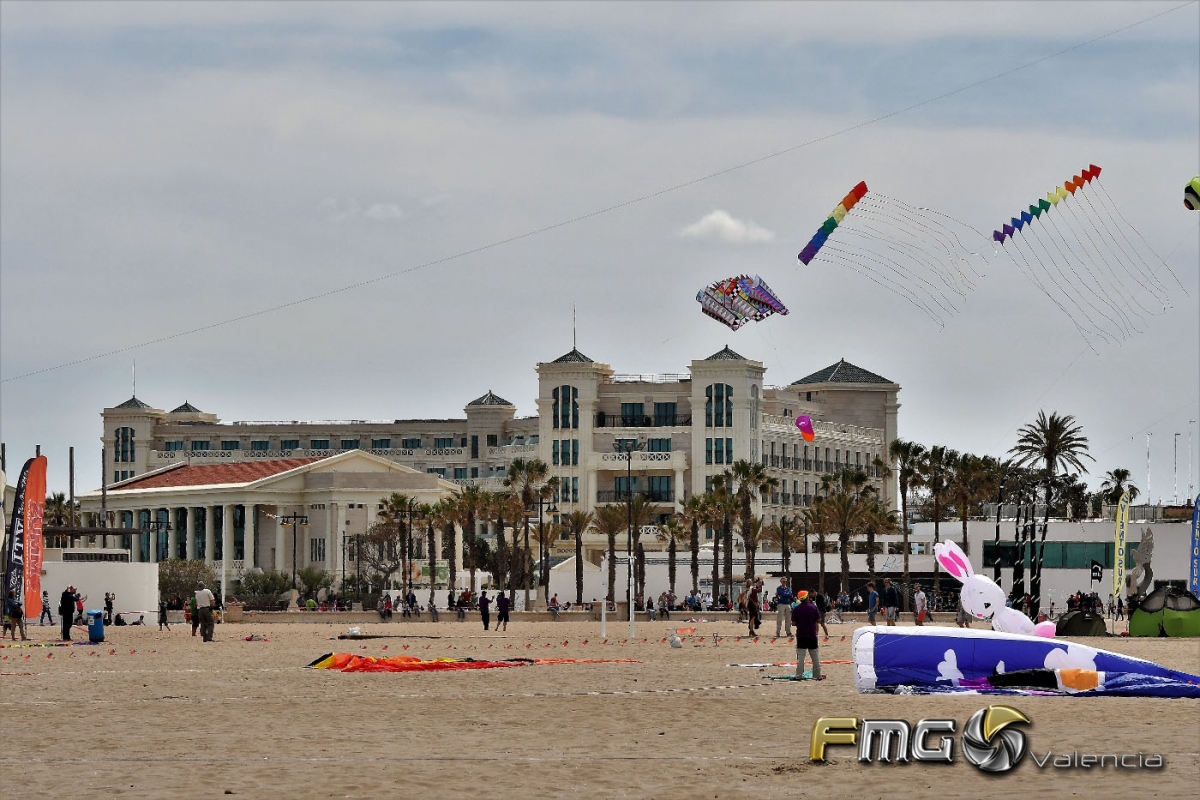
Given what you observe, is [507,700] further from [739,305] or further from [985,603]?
[739,305]

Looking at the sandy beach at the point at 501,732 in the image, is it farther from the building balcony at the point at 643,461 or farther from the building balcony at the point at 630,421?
the building balcony at the point at 630,421

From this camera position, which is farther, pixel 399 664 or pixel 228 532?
pixel 228 532

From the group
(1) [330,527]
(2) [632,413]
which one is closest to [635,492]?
(2) [632,413]

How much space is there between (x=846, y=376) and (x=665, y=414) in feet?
60.2

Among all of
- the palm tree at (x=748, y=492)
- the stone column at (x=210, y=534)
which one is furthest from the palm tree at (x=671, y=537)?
the stone column at (x=210, y=534)

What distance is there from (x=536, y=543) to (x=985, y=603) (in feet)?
290

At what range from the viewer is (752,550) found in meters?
97.3

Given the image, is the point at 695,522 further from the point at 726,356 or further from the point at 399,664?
the point at 399,664

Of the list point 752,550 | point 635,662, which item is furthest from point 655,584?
point 635,662

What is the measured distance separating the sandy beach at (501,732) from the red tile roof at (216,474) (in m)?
93.0

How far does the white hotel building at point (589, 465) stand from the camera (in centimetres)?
12350

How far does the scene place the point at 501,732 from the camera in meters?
21.3

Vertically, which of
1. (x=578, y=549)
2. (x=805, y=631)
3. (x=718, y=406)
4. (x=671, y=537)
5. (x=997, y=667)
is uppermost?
(x=718, y=406)

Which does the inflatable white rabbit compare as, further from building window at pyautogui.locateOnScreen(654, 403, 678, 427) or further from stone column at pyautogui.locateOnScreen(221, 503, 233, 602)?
stone column at pyautogui.locateOnScreen(221, 503, 233, 602)
